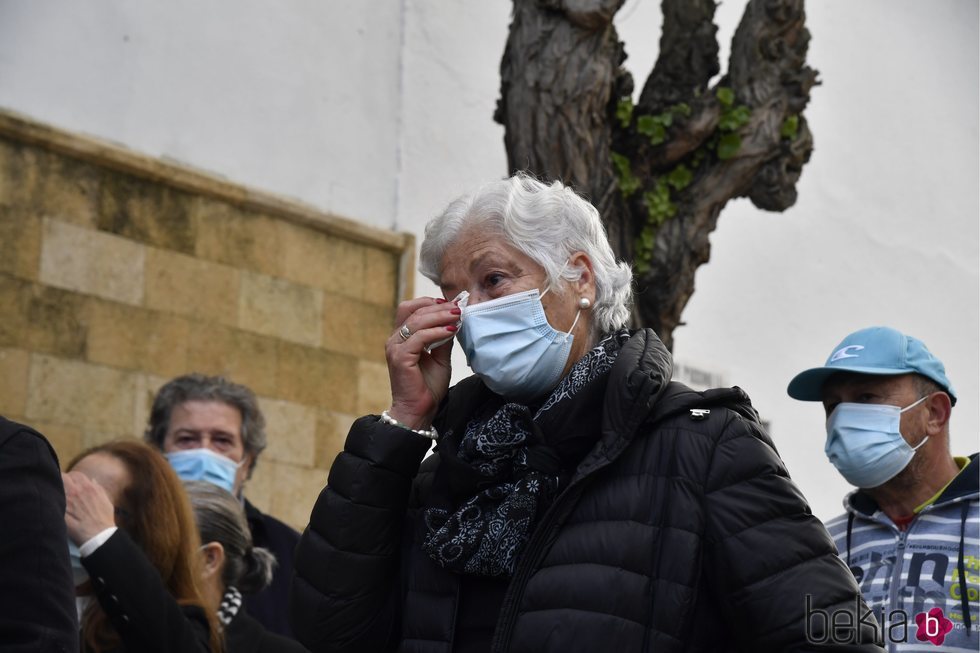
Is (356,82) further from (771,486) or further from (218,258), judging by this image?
(771,486)

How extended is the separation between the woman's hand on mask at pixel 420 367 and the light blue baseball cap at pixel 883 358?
1730mm

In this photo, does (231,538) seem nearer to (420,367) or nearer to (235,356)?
(420,367)

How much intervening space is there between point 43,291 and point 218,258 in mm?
1021

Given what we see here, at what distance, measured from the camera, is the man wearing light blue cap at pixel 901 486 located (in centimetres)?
415

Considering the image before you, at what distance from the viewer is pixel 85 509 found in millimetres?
3812

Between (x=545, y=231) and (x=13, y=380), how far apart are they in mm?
3932

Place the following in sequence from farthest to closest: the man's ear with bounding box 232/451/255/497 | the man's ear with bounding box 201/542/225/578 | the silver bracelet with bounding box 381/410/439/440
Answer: the man's ear with bounding box 232/451/255/497 < the man's ear with bounding box 201/542/225/578 < the silver bracelet with bounding box 381/410/439/440

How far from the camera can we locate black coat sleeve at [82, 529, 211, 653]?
12.2 feet

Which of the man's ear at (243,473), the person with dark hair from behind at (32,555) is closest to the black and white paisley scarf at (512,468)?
the person with dark hair from behind at (32,555)

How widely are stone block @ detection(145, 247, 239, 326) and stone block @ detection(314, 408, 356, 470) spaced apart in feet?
2.38

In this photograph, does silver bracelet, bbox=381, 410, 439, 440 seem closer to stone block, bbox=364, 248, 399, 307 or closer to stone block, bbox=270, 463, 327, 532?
stone block, bbox=270, 463, 327, 532

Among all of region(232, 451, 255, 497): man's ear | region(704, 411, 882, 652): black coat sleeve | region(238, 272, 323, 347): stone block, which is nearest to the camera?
region(704, 411, 882, 652): black coat sleeve

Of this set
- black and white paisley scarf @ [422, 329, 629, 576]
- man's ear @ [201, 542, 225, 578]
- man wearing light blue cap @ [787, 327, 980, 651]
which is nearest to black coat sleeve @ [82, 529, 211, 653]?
man's ear @ [201, 542, 225, 578]

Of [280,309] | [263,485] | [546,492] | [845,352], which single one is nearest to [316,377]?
[280,309]
